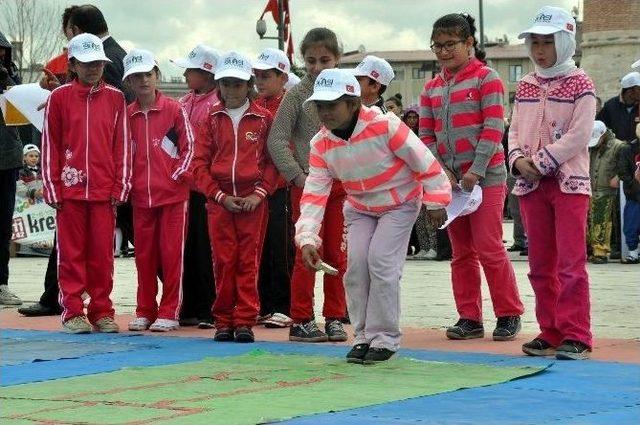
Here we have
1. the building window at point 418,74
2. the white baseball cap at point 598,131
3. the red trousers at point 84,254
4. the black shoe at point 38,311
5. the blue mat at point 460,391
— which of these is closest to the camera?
the blue mat at point 460,391

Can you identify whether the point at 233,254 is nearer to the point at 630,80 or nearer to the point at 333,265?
the point at 333,265

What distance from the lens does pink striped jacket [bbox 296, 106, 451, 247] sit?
26.0 ft

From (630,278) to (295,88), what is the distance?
5980 millimetres

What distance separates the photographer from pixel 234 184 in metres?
9.48

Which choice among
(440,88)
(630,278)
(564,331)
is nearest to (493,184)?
(440,88)

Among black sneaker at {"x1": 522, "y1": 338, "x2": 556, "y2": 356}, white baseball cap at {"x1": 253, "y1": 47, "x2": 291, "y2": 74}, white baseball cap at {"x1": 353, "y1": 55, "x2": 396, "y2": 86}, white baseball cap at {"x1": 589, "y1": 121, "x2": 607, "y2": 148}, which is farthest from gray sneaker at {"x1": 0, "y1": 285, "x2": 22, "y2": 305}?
white baseball cap at {"x1": 589, "y1": 121, "x2": 607, "y2": 148}

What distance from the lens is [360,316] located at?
8078 millimetres

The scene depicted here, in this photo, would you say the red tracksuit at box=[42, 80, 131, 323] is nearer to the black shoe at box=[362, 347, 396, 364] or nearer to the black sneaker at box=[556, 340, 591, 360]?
the black shoe at box=[362, 347, 396, 364]

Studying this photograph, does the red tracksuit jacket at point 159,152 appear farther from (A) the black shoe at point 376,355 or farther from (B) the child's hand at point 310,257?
(A) the black shoe at point 376,355

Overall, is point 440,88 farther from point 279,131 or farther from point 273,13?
point 273,13

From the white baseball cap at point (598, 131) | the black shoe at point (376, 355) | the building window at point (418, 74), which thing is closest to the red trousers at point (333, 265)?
the black shoe at point (376, 355)

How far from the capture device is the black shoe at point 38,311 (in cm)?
1115

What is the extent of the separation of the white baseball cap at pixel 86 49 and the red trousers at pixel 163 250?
3.53 feet

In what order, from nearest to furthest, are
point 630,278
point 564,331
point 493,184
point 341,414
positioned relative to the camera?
point 341,414
point 564,331
point 493,184
point 630,278
